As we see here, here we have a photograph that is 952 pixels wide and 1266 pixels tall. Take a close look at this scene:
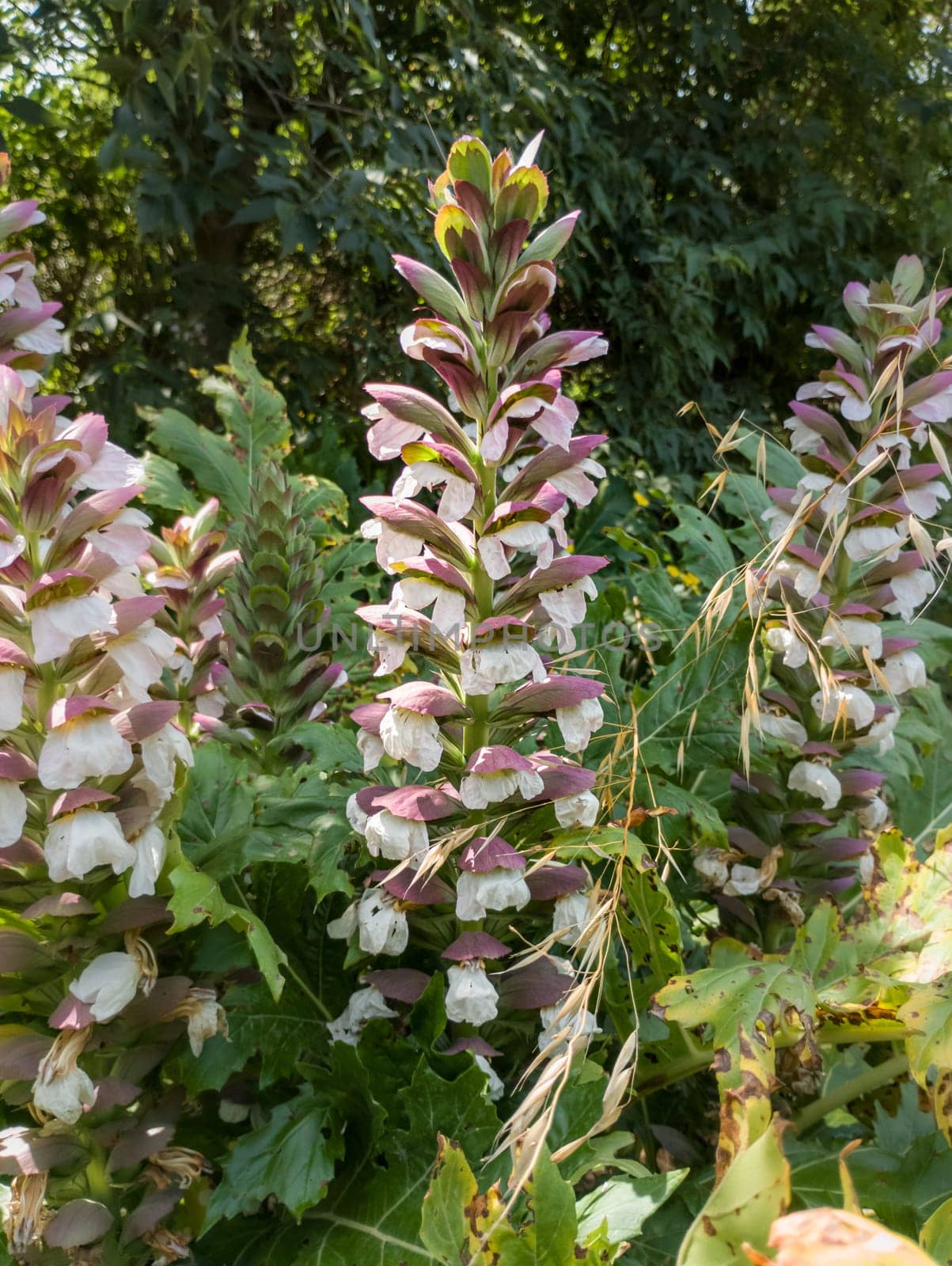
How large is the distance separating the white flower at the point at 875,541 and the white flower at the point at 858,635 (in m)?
0.09

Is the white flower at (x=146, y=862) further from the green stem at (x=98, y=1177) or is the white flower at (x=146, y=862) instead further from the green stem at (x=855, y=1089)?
the green stem at (x=855, y=1089)

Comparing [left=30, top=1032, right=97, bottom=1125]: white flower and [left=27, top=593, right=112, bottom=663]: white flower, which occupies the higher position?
[left=27, top=593, right=112, bottom=663]: white flower

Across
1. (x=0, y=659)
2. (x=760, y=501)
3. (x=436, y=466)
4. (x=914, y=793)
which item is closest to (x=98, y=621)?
(x=0, y=659)

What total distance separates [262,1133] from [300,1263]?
0.12 m

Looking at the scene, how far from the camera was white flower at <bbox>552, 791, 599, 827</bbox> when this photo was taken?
972mm

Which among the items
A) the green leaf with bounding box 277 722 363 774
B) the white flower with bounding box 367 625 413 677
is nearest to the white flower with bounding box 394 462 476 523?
the white flower with bounding box 367 625 413 677

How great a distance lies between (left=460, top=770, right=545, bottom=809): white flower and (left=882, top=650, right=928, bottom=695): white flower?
0.65 meters

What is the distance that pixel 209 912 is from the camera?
35.5 inches

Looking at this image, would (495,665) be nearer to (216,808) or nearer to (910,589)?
(216,808)

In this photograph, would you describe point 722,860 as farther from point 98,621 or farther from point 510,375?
point 98,621

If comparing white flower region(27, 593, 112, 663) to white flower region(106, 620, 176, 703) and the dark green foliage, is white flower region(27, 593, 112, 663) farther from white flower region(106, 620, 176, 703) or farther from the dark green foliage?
the dark green foliage

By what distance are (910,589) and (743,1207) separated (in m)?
1.00

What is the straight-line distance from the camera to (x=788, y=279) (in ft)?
13.4

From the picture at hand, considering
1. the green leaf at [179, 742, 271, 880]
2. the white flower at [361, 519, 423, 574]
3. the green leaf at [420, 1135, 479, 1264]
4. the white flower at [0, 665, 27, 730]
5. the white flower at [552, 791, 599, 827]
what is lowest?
the green leaf at [420, 1135, 479, 1264]
